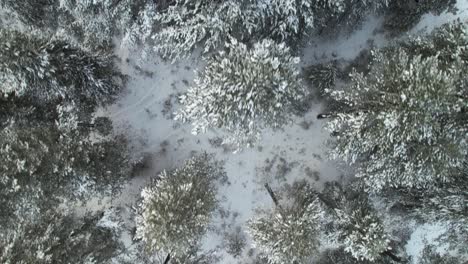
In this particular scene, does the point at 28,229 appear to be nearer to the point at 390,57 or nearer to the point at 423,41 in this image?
the point at 390,57

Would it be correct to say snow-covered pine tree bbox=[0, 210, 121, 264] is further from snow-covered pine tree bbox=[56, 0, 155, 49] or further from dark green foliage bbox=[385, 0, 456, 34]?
dark green foliage bbox=[385, 0, 456, 34]

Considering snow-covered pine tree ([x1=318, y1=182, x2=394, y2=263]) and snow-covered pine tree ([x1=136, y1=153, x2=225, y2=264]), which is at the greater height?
snow-covered pine tree ([x1=136, y1=153, x2=225, y2=264])

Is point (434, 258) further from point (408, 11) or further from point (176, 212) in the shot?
point (176, 212)

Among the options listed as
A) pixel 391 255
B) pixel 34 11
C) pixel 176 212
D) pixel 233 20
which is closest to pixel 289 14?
pixel 233 20

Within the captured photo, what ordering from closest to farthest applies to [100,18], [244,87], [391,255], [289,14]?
[244,87] → [289,14] → [100,18] → [391,255]

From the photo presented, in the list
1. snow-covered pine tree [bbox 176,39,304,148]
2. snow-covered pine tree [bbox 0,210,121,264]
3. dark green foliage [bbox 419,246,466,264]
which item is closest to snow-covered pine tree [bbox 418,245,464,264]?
dark green foliage [bbox 419,246,466,264]

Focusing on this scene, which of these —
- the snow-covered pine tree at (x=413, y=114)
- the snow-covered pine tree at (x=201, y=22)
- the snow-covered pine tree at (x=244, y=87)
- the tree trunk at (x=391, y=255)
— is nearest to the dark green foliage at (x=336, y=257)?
the tree trunk at (x=391, y=255)

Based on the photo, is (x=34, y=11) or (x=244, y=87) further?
(x=34, y=11)
